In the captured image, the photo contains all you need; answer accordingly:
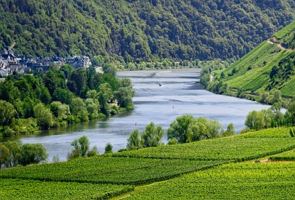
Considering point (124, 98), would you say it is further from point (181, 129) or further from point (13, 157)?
point (13, 157)

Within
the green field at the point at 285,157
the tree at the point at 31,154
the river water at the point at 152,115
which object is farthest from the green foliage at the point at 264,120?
the tree at the point at 31,154

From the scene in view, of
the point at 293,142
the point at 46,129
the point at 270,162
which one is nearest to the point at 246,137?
the point at 293,142

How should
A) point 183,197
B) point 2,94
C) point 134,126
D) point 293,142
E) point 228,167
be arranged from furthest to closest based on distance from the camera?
point 2,94 < point 134,126 < point 293,142 < point 228,167 < point 183,197

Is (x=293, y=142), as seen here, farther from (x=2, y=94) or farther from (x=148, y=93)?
(x=148, y=93)

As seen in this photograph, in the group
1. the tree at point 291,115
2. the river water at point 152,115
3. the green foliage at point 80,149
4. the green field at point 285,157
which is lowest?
the river water at point 152,115

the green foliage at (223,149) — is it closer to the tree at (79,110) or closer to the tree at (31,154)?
the tree at (31,154)

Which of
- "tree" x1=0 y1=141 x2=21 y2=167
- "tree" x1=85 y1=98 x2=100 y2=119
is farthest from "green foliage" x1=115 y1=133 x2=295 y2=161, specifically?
"tree" x1=85 y1=98 x2=100 y2=119

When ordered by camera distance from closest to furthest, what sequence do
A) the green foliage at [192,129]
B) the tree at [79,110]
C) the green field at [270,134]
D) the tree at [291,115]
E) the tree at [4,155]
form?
the tree at [4,155], the green field at [270,134], the green foliage at [192,129], the tree at [291,115], the tree at [79,110]

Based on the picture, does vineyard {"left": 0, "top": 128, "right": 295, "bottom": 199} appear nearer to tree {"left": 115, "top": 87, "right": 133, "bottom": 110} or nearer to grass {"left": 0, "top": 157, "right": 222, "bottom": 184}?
grass {"left": 0, "top": 157, "right": 222, "bottom": 184}
